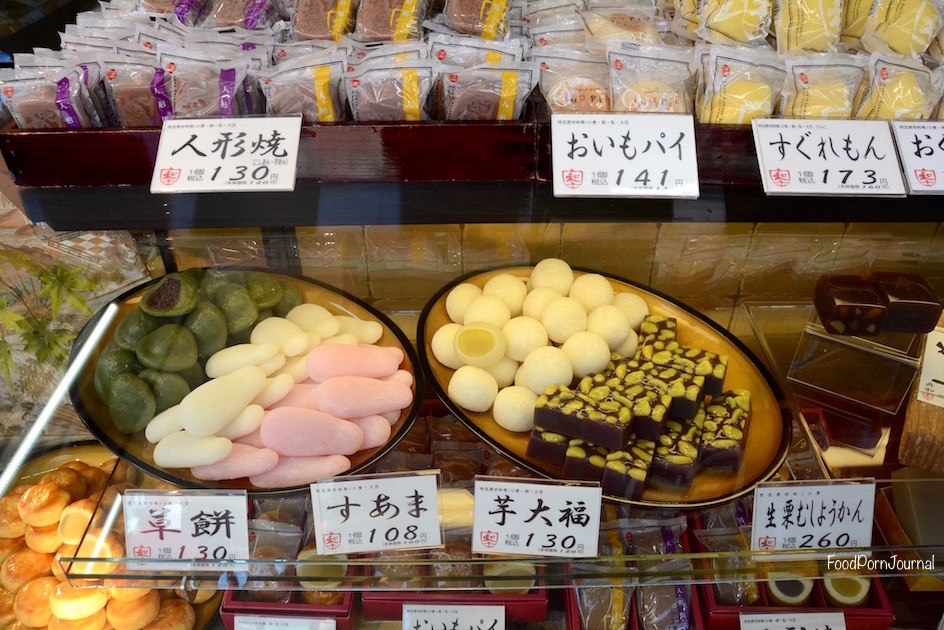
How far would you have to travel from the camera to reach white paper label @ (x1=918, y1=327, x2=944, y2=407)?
1.21m

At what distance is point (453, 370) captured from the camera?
1.23 metres

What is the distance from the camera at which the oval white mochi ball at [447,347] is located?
1.21 m

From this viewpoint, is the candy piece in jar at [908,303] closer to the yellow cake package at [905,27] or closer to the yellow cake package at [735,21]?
the yellow cake package at [905,27]

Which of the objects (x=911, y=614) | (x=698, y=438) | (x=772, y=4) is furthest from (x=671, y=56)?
(x=911, y=614)

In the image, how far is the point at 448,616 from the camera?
1101 millimetres

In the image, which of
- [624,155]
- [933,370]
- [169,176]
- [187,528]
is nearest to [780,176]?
[624,155]

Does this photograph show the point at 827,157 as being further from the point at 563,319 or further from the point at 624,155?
the point at 563,319

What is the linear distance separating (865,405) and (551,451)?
2.17ft

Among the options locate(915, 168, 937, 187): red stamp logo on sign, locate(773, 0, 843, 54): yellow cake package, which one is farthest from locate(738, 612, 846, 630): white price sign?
locate(773, 0, 843, 54): yellow cake package

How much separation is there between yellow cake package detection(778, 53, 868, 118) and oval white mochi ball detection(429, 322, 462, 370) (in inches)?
26.0

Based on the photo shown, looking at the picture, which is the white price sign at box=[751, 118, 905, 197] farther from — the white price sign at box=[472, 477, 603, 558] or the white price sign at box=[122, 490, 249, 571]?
the white price sign at box=[122, 490, 249, 571]

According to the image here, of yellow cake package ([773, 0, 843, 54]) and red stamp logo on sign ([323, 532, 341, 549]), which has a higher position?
yellow cake package ([773, 0, 843, 54])

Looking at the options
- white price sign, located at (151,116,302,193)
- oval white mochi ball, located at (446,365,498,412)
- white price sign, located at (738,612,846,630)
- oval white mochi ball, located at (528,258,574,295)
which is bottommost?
white price sign, located at (738,612,846,630)

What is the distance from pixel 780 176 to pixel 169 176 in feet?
2.76
